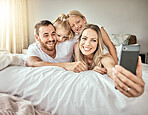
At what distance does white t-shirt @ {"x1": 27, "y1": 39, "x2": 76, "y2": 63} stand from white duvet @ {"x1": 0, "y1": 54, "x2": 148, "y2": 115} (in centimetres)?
37

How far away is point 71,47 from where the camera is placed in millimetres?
1302

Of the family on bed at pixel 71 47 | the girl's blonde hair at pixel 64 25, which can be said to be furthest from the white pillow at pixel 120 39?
the girl's blonde hair at pixel 64 25

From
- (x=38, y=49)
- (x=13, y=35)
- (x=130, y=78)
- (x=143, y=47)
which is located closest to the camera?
(x=130, y=78)

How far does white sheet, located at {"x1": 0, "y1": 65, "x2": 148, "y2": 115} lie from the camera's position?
620mm

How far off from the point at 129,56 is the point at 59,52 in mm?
782

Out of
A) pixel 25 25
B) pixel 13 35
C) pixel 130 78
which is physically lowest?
pixel 130 78

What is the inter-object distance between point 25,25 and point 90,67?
2.83 meters

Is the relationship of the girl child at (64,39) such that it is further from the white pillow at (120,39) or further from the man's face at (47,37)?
the white pillow at (120,39)

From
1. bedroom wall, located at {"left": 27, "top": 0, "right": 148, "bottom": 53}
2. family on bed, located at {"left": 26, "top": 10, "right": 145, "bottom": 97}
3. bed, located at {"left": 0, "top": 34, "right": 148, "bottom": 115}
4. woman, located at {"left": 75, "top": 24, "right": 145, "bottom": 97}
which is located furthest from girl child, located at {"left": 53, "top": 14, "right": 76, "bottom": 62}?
bedroom wall, located at {"left": 27, "top": 0, "right": 148, "bottom": 53}

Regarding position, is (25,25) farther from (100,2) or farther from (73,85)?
(73,85)

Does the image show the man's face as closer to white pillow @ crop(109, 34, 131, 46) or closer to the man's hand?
the man's hand

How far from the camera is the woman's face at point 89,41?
3.51 feet

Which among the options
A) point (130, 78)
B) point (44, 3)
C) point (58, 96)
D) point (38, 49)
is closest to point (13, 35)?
point (44, 3)

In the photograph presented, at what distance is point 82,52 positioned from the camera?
44.1 inches
